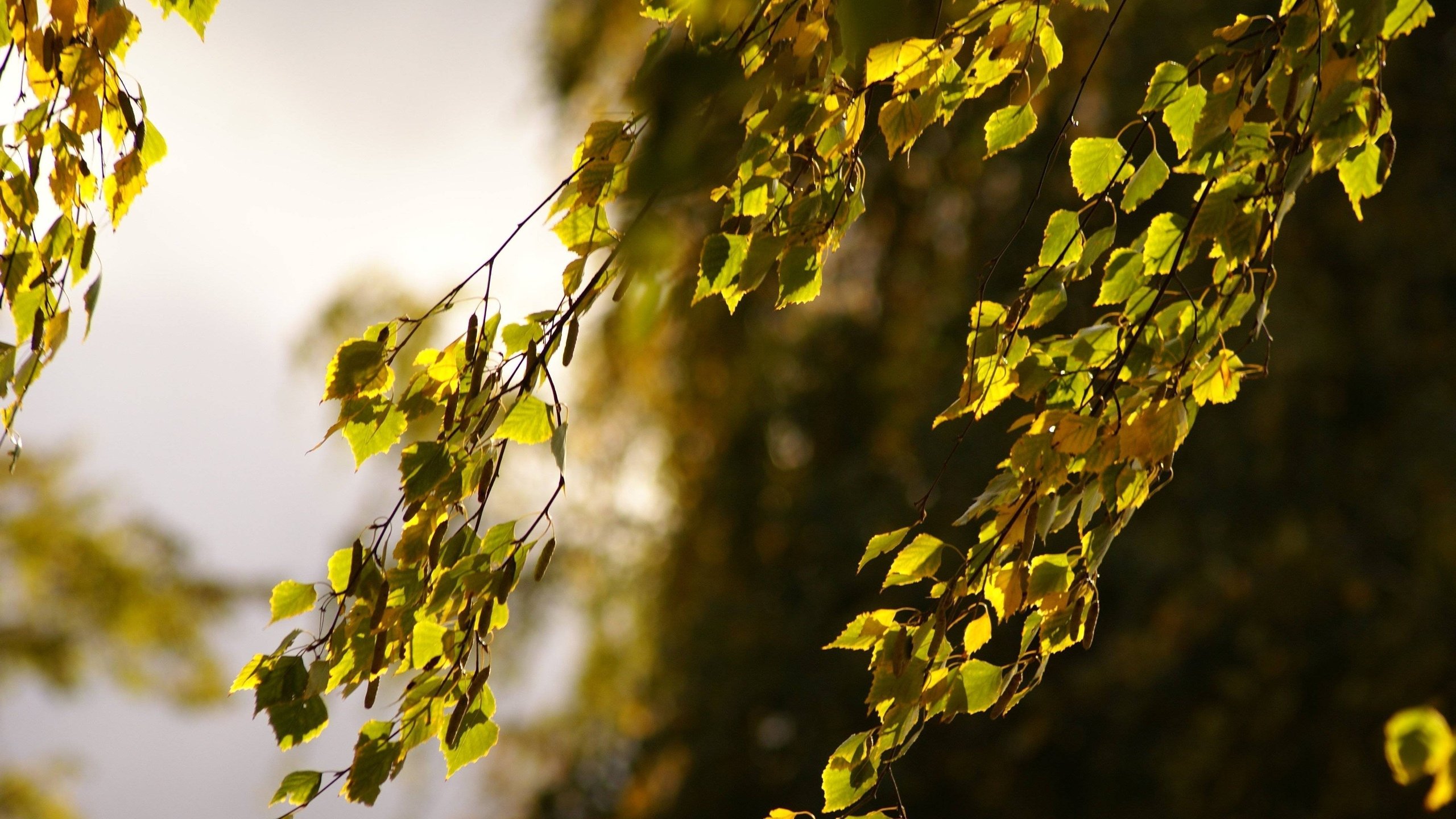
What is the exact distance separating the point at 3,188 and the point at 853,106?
0.65 m

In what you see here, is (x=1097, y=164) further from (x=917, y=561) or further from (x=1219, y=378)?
(x=917, y=561)

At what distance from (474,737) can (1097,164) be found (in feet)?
1.84

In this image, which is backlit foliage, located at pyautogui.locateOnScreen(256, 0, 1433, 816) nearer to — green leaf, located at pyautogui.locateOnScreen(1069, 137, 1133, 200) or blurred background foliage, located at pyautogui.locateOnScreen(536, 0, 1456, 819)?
green leaf, located at pyautogui.locateOnScreen(1069, 137, 1133, 200)

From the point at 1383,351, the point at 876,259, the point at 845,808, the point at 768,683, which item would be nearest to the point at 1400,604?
the point at 1383,351

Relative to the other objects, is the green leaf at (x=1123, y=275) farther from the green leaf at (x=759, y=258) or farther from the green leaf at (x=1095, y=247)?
the green leaf at (x=759, y=258)

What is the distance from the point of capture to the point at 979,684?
0.72m

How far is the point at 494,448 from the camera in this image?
28.4 inches

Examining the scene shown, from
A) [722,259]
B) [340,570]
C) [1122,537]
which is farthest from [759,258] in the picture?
[1122,537]

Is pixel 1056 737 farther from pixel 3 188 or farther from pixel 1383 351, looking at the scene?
pixel 3 188

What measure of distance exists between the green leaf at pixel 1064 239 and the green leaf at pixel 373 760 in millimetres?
532

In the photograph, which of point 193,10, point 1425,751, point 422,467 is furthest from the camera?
point 193,10

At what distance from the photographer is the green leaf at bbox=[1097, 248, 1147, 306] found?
0.76 m

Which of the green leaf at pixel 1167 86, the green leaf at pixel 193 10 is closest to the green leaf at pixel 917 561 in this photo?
the green leaf at pixel 1167 86

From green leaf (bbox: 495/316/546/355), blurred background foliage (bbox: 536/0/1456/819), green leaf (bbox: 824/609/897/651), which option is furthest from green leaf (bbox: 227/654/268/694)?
blurred background foliage (bbox: 536/0/1456/819)
